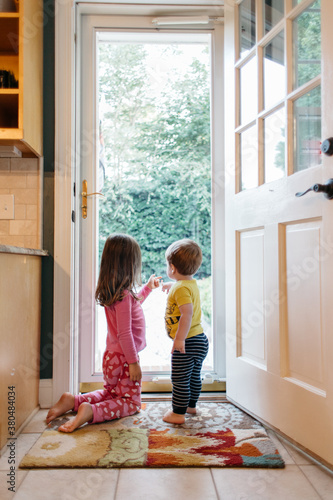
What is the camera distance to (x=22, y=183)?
2152 mm

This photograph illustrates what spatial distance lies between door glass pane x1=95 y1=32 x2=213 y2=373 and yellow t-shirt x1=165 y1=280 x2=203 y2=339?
38.3 inches

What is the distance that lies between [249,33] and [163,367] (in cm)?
179

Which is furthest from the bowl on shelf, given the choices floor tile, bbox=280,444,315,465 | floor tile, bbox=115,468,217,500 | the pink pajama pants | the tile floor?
floor tile, bbox=280,444,315,465

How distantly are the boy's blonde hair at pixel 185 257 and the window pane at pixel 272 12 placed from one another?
1.02 metres

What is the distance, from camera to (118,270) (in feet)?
6.60

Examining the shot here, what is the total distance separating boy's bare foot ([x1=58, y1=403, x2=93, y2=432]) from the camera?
178 cm

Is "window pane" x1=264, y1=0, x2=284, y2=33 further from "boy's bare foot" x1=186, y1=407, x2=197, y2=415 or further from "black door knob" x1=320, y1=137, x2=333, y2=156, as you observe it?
"boy's bare foot" x1=186, y1=407, x2=197, y2=415

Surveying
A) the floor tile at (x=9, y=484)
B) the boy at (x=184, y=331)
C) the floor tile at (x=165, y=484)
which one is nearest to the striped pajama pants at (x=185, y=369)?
the boy at (x=184, y=331)

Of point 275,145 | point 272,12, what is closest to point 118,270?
point 275,145

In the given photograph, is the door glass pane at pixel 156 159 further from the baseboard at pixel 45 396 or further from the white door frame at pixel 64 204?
the baseboard at pixel 45 396

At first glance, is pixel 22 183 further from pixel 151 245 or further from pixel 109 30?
pixel 151 245

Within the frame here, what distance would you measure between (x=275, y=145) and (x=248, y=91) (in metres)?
0.38

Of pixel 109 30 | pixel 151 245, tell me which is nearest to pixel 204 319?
pixel 151 245

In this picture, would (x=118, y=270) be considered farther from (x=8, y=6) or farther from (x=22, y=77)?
(x=8, y=6)
